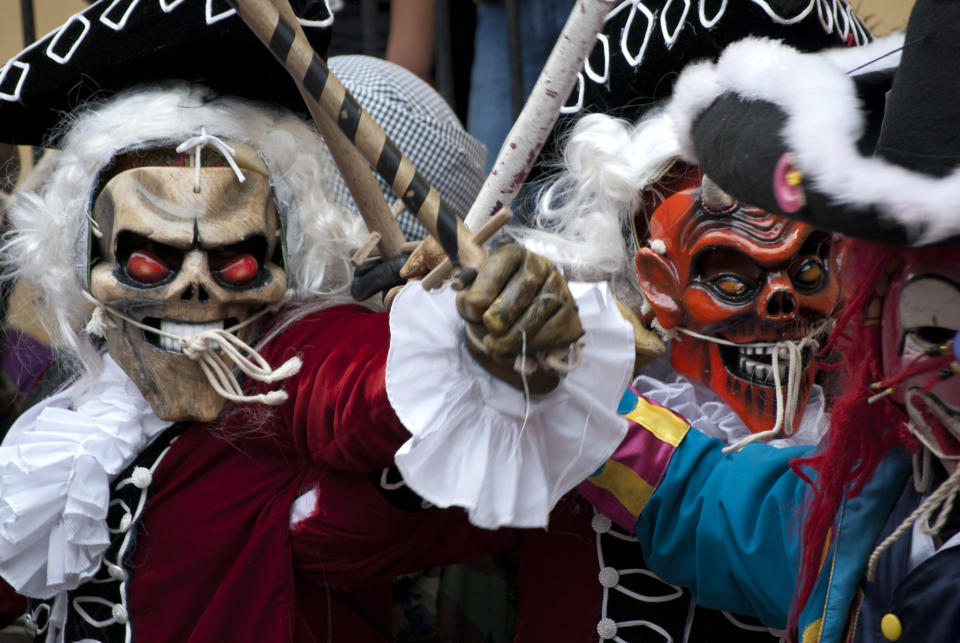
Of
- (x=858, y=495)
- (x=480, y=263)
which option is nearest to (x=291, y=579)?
(x=480, y=263)

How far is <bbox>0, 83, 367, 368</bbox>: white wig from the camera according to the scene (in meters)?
2.16

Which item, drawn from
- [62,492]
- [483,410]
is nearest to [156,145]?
[62,492]

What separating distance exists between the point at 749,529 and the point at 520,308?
0.58 meters

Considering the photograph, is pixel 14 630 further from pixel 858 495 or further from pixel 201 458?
pixel 858 495

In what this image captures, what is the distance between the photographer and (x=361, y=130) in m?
1.54

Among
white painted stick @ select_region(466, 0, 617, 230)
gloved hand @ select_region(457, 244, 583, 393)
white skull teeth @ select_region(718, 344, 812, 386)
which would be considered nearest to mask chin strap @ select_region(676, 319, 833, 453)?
white skull teeth @ select_region(718, 344, 812, 386)

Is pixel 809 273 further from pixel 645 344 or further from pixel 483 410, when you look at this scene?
pixel 483 410

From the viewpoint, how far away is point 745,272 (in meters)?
2.04

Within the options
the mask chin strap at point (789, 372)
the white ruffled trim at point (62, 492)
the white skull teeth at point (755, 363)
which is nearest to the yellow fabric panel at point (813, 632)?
the mask chin strap at point (789, 372)

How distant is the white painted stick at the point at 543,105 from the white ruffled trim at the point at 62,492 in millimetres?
848

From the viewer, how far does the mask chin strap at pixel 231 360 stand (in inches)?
78.3

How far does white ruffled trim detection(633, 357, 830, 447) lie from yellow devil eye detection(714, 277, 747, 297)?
20 cm

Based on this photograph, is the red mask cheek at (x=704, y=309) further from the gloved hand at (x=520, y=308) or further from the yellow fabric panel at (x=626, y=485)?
the gloved hand at (x=520, y=308)

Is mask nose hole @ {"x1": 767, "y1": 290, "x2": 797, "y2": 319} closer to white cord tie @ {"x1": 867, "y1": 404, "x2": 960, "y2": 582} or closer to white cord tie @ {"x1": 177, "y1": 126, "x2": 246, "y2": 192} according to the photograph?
white cord tie @ {"x1": 867, "y1": 404, "x2": 960, "y2": 582}
